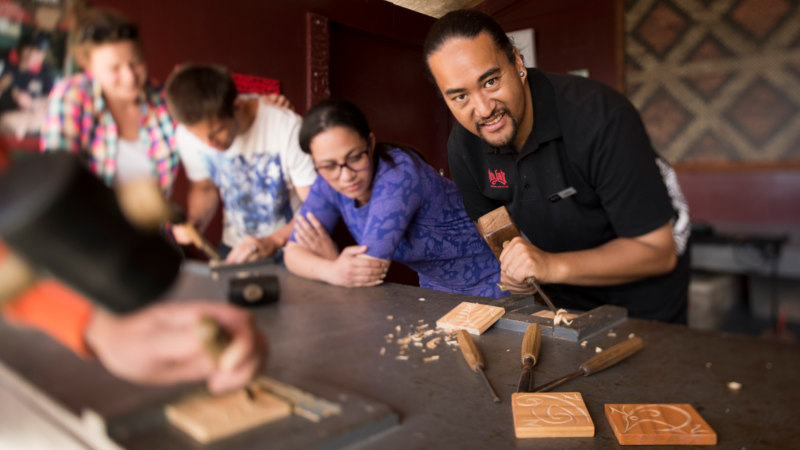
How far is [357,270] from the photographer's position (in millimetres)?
1015

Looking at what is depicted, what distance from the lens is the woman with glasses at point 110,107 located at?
374mm

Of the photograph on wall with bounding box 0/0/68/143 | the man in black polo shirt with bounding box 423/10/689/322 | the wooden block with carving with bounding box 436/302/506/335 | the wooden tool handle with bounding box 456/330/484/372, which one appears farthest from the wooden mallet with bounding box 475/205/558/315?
the photograph on wall with bounding box 0/0/68/143

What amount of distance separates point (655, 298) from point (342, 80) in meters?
0.74

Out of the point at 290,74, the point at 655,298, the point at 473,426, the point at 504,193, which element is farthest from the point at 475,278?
the point at 473,426

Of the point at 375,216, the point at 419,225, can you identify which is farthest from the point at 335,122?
the point at 419,225

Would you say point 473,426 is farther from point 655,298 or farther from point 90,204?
point 655,298

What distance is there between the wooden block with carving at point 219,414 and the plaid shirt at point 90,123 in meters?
0.16

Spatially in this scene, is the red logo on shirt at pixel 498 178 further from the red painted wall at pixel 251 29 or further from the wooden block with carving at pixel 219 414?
the wooden block with carving at pixel 219 414

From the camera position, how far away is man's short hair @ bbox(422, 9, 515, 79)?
0.78 m

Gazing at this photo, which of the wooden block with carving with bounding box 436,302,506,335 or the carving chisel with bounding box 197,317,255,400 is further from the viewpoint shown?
the wooden block with carving with bounding box 436,302,506,335

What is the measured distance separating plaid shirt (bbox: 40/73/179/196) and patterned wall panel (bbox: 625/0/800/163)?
77.8 inches

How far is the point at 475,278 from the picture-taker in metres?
1.18

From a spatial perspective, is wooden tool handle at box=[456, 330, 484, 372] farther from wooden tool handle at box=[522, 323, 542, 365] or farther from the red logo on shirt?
the red logo on shirt

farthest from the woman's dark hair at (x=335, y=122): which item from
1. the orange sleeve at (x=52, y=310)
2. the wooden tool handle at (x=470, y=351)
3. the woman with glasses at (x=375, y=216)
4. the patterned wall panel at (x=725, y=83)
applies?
the patterned wall panel at (x=725, y=83)
